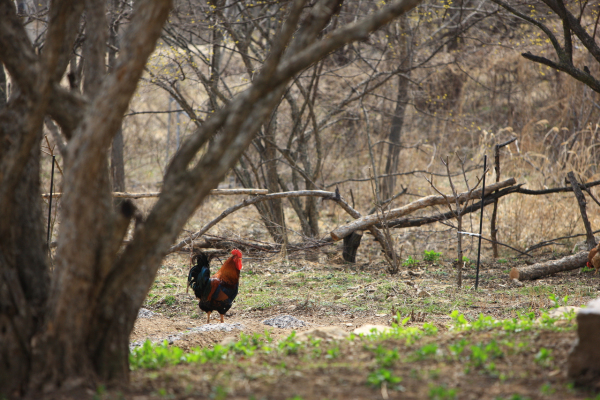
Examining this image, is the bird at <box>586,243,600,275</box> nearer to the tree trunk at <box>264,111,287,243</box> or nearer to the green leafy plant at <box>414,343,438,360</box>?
the green leafy plant at <box>414,343,438,360</box>

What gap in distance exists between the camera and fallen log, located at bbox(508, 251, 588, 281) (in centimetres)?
725

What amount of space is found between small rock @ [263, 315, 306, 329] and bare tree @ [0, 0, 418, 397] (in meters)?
2.66

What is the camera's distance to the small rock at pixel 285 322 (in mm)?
5398

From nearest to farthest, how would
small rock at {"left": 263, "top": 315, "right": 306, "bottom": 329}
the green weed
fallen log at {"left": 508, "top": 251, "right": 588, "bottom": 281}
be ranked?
1. the green weed
2. small rock at {"left": 263, "top": 315, "right": 306, "bottom": 329}
3. fallen log at {"left": 508, "top": 251, "right": 588, "bottom": 281}

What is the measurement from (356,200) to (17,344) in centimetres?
1073

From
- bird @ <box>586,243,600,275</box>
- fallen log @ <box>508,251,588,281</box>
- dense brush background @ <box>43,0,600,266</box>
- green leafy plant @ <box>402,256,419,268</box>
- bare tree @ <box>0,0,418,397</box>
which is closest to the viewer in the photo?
bare tree @ <box>0,0,418,397</box>

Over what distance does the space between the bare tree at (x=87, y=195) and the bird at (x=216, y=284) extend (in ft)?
9.53

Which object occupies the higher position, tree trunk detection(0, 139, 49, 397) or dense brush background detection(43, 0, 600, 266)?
dense brush background detection(43, 0, 600, 266)

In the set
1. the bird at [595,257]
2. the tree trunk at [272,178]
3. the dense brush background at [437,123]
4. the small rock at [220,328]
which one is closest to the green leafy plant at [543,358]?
the small rock at [220,328]

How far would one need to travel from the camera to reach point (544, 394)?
261 cm

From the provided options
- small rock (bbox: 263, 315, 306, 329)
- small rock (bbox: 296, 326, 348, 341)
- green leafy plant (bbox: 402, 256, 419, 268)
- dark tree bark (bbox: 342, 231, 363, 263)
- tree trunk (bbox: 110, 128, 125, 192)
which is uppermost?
tree trunk (bbox: 110, 128, 125, 192)

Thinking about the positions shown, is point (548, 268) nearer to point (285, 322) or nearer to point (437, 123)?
point (285, 322)

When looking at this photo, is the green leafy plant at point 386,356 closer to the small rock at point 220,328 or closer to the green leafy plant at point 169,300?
the small rock at point 220,328

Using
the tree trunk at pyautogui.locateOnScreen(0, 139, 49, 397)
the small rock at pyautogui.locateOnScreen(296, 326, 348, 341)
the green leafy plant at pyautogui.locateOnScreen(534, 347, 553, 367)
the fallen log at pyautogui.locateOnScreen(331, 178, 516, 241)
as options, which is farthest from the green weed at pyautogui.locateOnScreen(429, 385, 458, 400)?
the fallen log at pyautogui.locateOnScreen(331, 178, 516, 241)
